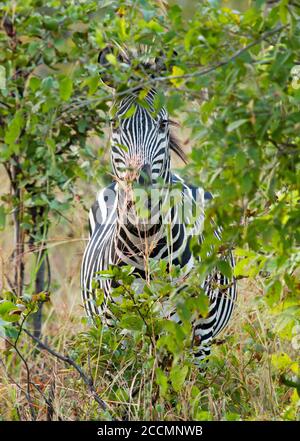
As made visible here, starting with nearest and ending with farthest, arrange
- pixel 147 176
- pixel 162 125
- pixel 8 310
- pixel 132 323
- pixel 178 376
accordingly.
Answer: pixel 178 376, pixel 8 310, pixel 132 323, pixel 147 176, pixel 162 125

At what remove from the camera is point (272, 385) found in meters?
3.74

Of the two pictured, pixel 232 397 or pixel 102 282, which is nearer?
pixel 232 397


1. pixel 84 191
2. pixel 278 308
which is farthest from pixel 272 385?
pixel 84 191

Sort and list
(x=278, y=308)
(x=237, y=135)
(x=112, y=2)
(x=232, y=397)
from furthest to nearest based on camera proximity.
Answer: (x=232, y=397)
(x=278, y=308)
(x=112, y=2)
(x=237, y=135)

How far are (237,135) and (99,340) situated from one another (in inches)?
64.2

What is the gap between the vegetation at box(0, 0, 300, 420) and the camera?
263 cm

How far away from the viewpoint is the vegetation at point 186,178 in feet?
8.64

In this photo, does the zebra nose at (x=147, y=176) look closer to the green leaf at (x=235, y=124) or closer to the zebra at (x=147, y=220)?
the zebra at (x=147, y=220)

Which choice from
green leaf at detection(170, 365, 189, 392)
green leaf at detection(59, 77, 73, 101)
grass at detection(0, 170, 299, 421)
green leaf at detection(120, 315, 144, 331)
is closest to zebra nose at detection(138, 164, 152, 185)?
green leaf at detection(120, 315, 144, 331)

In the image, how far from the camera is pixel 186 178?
2779 mm

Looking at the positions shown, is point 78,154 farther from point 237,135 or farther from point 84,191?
point 237,135

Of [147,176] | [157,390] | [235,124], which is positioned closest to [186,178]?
[235,124]

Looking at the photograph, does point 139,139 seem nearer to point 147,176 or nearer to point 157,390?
point 147,176

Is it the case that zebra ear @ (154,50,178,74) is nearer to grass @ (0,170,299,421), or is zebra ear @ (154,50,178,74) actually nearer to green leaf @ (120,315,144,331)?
grass @ (0,170,299,421)
